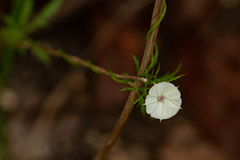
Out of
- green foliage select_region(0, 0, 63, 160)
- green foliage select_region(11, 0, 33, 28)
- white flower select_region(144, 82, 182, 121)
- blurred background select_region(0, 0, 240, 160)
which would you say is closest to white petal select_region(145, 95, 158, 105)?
white flower select_region(144, 82, 182, 121)

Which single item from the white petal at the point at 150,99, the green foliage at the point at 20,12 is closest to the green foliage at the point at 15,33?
the green foliage at the point at 20,12

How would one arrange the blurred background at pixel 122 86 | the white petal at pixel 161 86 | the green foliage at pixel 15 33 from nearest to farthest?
the white petal at pixel 161 86 < the green foliage at pixel 15 33 < the blurred background at pixel 122 86

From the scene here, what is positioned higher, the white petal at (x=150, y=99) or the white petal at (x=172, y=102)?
the white petal at (x=172, y=102)

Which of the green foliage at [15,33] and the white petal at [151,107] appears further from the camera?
the green foliage at [15,33]

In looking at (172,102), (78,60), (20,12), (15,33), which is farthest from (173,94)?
(20,12)

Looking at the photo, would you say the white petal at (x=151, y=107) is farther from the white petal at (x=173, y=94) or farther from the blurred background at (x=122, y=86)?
the blurred background at (x=122, y=86)

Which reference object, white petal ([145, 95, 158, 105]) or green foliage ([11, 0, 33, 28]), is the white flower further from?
green foliage ([11, 0, 33, 28])

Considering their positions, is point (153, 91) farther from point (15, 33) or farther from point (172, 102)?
point (15, 33)
